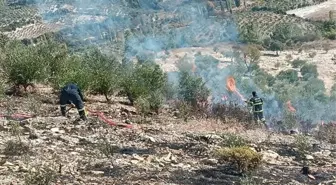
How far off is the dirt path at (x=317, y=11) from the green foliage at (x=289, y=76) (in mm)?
39293

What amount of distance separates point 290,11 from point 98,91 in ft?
228

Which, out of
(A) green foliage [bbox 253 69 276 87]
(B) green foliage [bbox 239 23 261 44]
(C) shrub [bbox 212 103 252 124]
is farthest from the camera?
(B) green foliage [bbox 239 23 261 44]

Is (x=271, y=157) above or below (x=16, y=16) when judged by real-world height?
above

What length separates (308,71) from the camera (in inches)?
1535

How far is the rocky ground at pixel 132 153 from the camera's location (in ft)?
29.9

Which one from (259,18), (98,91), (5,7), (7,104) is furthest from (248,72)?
(5,7)

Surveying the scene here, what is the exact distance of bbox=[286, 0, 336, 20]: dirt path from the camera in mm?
77863

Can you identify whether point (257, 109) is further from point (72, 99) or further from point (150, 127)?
point (72, 99)

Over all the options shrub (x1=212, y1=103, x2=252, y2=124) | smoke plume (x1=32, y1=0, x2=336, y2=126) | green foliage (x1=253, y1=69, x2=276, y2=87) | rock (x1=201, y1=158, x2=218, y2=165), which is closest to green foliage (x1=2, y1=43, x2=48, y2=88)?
shrub (x1=212, y1=103, x2=252, y2=124)

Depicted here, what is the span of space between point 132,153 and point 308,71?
30.3 metres

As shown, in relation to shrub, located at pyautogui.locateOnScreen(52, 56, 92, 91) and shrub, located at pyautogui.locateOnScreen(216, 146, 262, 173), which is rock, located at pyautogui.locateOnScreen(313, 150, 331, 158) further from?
shrub, located at pyautogui.locateOnScreen(52, 56, 92, 91)

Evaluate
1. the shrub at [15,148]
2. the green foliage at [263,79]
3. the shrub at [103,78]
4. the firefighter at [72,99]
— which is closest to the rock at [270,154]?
the firefighter at [72,99]

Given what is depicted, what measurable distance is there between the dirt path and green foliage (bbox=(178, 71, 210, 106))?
61203 mm

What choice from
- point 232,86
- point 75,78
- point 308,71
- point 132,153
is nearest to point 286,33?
point 308,71
